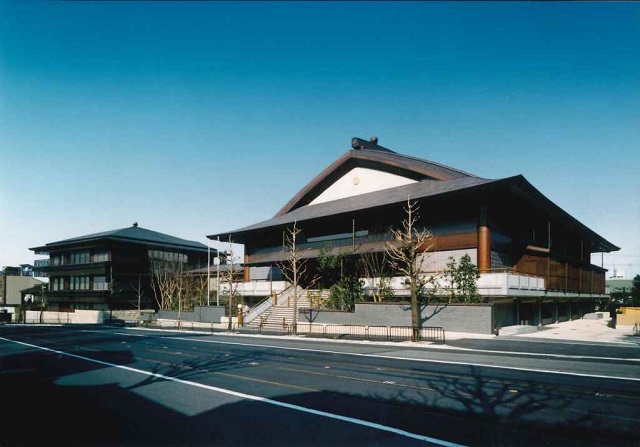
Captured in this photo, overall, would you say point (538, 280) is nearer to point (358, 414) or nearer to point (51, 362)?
point (358, 414)

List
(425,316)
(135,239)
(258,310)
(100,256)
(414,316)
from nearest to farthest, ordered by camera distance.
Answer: (414,316), (425,316), (258,310), (100,256), (135,239)

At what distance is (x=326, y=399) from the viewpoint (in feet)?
39.3

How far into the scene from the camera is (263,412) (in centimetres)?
1067

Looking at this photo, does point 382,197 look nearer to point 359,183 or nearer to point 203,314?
point 359,183

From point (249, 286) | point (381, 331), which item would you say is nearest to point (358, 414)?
point (381, 331)

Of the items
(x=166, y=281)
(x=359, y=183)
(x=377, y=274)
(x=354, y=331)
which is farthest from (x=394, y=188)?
(x=166, y=281)

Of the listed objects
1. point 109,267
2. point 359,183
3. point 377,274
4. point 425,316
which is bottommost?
point 425,316

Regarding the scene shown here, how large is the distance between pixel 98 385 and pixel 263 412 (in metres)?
7.01

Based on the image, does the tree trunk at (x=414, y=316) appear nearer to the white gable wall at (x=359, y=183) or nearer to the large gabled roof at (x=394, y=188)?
the large gabled roof at (x=394, y=188)

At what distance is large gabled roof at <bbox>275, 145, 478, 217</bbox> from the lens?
142ft

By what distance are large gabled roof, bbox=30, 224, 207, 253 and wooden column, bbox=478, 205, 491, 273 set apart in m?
54.1

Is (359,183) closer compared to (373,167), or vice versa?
(373,167)

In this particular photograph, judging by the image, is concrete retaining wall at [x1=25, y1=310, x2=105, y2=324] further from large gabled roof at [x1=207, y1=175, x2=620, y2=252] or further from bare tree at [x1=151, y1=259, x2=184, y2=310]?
large gabled roof at [x1=207, y1=175, x2=620, y2=252]

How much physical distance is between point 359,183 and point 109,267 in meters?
40.6
